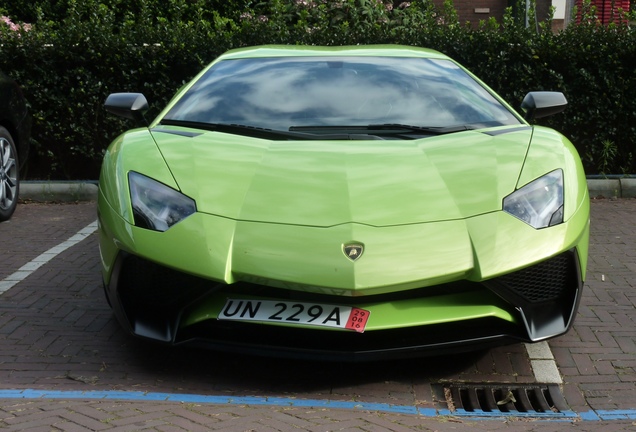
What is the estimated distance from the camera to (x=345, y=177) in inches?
175

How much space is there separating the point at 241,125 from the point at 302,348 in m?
1.48

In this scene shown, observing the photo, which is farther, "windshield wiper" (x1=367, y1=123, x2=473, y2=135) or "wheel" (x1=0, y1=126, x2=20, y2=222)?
"wheel" (x1=0, y1=126, x2=20, y2=222)

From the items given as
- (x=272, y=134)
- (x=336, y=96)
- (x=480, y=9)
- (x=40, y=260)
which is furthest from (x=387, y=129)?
(x=480, y=9)

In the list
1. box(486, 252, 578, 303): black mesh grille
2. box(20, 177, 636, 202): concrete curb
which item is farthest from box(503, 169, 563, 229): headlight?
box(20, 177, 636, 202): concrete curb

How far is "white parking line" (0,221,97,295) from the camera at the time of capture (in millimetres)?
6184

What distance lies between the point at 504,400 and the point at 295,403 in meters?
0.89

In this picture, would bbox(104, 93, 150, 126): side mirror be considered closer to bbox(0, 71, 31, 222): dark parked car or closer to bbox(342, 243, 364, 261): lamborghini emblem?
bbox(342, 243, 364, 261): lamborghini emblem

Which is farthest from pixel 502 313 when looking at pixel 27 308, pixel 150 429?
pixel 27 308

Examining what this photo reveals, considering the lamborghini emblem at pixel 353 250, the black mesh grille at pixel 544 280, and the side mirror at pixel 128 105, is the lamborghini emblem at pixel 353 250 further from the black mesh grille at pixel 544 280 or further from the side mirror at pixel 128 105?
the side mirror at pixel 128 105

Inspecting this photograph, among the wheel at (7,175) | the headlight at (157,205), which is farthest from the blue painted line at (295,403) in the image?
the wheel at (7,175)

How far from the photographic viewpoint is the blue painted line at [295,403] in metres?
4.01

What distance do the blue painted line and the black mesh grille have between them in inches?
19.8

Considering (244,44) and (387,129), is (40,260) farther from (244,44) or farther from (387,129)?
(244,44)

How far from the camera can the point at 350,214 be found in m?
4.23
